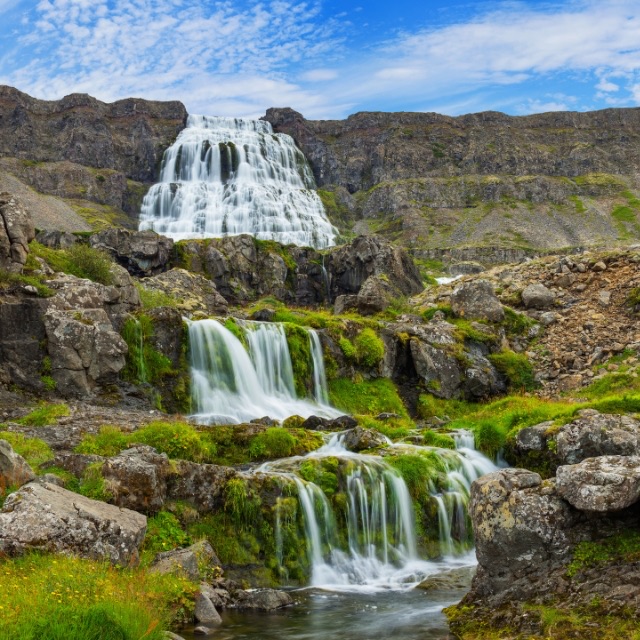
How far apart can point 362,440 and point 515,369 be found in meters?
14.7

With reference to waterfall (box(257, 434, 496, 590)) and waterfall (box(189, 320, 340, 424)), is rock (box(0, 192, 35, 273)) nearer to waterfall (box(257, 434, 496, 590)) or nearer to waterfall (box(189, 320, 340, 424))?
waterfall (box(189, 320, 340, 424))

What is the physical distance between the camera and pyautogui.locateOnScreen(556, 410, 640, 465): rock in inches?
583

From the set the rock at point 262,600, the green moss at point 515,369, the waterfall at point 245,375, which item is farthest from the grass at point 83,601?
the green moss at point 515,369

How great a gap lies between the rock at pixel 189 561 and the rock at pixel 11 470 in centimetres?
297

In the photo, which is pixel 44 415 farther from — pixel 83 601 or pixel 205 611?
pixel 83 601

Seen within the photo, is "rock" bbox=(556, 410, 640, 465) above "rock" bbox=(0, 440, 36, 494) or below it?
below

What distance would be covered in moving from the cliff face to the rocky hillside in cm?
3434

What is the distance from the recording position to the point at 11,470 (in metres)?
12.0

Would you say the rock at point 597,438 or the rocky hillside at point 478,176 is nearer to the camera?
the rock at point 597,438

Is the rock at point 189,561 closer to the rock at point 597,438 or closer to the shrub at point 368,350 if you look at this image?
the rock at point 597,438

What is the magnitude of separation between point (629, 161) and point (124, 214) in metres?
131

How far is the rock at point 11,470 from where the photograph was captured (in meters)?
11.9

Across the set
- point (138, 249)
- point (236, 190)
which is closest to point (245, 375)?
Result: point (138, 249)

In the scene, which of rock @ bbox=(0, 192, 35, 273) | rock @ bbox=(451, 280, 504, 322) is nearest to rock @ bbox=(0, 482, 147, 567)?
rock @ bbox=(0, 192, 35, 273)
